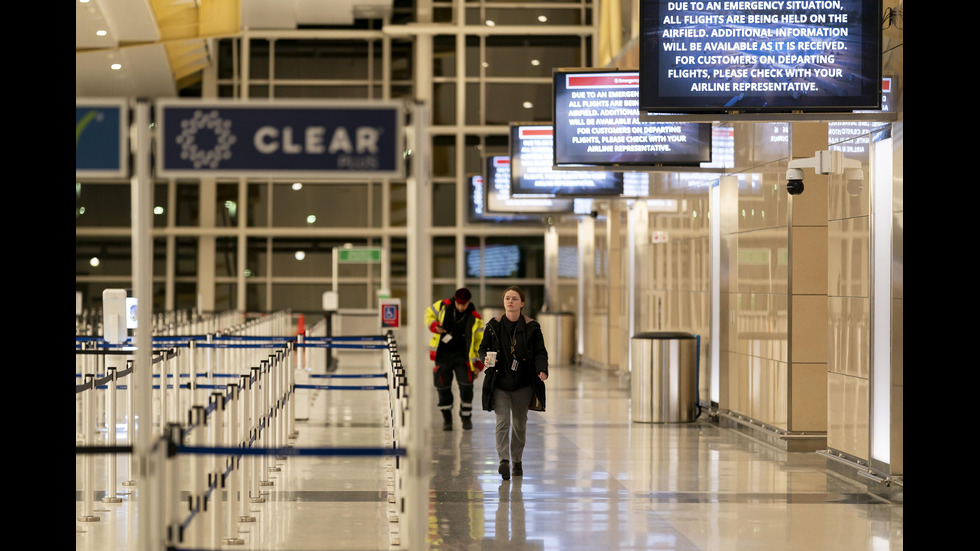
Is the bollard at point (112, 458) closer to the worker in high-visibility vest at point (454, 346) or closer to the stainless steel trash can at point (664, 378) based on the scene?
the worker in high-visibility vest at point (454, 346)

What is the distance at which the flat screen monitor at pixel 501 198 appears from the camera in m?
23.0

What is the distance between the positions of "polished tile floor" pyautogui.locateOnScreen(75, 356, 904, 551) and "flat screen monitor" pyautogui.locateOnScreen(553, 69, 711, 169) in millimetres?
3069

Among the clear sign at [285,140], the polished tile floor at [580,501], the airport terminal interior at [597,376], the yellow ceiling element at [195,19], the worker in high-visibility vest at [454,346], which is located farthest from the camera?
the yellow ceiling element at [195,19]

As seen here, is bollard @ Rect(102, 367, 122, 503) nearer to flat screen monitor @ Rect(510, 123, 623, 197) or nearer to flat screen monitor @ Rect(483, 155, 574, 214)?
flat screen monitor @ Rect(510, 123, 623, 197)

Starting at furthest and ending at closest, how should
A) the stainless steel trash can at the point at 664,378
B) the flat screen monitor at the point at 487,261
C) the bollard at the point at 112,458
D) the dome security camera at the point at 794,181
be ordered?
the flat screen monitor at the point at 487,261 < the stainless steel trash can at the point at 664,378 < the dome security camera at the point at 794,181 < the bollard at the point at 112,458

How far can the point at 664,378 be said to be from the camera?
14.8 meters

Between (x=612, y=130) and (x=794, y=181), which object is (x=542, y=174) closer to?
(x=612, y=130)

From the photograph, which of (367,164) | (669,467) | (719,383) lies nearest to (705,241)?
(719,383)

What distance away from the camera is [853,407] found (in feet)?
33.3

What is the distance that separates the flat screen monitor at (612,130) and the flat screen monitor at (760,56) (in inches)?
139

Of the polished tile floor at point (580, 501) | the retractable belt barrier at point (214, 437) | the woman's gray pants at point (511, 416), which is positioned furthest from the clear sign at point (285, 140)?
the woman's gray pants at point (511, 416)
